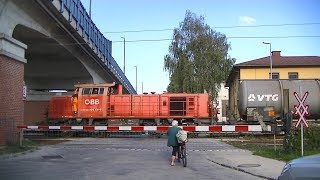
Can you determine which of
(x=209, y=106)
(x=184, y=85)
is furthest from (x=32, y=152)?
(x=184, y=85)

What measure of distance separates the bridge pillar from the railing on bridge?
418 cm

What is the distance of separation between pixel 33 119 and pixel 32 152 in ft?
92.3

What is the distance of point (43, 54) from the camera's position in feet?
117

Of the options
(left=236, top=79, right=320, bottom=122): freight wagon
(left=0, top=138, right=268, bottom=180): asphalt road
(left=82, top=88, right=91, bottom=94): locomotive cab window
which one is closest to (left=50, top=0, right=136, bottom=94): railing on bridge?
(left=82, top=88, right=91, bottom=94): locomotive cab window

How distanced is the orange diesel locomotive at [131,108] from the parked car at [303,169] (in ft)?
91.2

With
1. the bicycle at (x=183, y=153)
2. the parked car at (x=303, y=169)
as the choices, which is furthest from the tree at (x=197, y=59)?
the parked car at (x=303, y=169)

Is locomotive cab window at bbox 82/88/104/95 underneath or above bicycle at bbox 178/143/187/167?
above

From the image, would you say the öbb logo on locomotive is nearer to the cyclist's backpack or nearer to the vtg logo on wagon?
the vtg logo on wagon

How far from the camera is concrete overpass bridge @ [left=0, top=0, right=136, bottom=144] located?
71.3 ft

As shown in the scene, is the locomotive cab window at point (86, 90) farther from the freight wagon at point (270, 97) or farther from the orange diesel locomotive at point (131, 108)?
the freight wagon at point (270, 97)

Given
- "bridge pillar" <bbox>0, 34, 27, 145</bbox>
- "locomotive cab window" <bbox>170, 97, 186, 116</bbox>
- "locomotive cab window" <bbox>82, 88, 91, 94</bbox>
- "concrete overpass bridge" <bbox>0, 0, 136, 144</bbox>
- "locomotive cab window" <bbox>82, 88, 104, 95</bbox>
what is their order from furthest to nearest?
1. "locomotive cab window" <bbox>82, 88, 91, 94</bbox>
2. "locomotive cab window" <bbox>82, 88, 104, 95</bbox>
3. "locomotive cab window" <bbox>170, 97, 186, 116</bbox>
4. "concrete overpass bridge" <bbox>0, 0, 136, 144</bbox>
5. "bridge pillar" <bbox>0, 34, 27, 145</bbox>

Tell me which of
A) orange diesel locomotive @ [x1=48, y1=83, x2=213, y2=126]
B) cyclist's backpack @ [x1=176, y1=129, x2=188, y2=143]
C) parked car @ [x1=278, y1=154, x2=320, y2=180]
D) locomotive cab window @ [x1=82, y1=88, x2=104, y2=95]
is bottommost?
cyclist's backpack @ [x1=176, y1=129, x2=188, y2=143]

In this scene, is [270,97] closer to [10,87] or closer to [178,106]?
[178,106]

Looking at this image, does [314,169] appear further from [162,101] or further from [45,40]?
[162,101]
